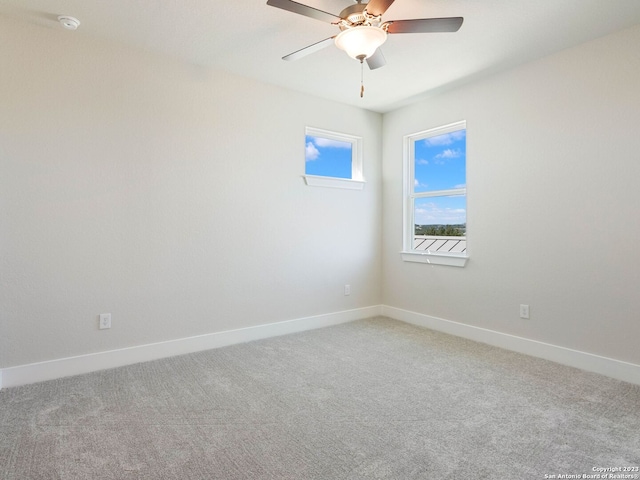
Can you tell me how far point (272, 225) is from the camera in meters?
3.76

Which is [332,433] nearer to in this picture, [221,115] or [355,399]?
[355,399]

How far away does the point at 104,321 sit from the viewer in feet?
9.54

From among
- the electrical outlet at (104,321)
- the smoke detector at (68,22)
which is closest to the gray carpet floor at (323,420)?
the electrical outlet at (104,321)

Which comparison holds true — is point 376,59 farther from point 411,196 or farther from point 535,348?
point 535,348

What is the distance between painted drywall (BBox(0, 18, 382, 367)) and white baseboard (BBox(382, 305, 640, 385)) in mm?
1139

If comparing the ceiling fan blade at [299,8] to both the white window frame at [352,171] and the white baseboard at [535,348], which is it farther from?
the white baseboard at [535,348]

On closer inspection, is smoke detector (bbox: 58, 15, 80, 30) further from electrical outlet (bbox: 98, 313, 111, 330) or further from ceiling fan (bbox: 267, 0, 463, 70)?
electrical outlet (bbox: 98, 313, 111, 330)

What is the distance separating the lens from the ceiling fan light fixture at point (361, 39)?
6.99 feet

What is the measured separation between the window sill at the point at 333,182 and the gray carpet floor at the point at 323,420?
1821mm

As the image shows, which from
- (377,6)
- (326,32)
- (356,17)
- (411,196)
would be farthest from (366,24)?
(411,196)

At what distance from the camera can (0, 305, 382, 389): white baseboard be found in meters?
2.62

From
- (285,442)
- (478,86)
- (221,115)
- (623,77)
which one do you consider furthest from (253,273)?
(623,77)

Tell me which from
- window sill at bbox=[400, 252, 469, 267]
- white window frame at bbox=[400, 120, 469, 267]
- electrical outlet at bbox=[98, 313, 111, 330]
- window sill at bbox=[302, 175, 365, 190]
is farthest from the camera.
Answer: white window frame at bbox=[400, 120, 469, 267]

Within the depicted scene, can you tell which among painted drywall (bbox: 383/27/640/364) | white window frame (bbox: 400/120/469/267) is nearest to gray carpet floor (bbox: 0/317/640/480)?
painted drywall (bbox: 383/27/640/364)
